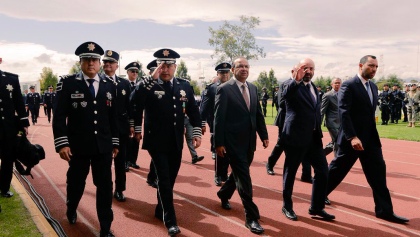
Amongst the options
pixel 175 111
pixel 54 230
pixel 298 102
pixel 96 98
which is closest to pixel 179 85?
pixel 175 111

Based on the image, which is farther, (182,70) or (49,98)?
(182,70)

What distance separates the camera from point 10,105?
5090mm

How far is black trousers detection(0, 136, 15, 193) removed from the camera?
4.98 m

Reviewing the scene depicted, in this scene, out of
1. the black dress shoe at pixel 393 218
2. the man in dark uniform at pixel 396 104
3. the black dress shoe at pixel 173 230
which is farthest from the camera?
the man in dark uniform at pixel 396 104

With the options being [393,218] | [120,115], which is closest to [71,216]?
[120,115]

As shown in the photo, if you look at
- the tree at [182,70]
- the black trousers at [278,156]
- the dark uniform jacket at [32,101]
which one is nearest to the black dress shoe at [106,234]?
the black trousers at [278,156]

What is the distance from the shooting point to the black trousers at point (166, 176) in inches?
161

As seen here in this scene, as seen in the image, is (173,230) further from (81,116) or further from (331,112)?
(331,112)

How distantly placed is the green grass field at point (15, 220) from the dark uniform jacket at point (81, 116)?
994 millimetres

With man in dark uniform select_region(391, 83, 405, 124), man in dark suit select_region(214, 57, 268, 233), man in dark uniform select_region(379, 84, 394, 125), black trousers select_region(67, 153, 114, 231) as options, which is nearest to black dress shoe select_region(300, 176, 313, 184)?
man in dark suit select_region(214, 57, 268, 233)

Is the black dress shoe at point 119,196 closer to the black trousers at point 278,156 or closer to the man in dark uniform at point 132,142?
the man in dark uniform at point 132,142

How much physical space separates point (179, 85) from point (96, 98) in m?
1.08

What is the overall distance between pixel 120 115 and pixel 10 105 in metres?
1.62

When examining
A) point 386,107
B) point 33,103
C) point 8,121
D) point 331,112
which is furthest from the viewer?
point 33,103
